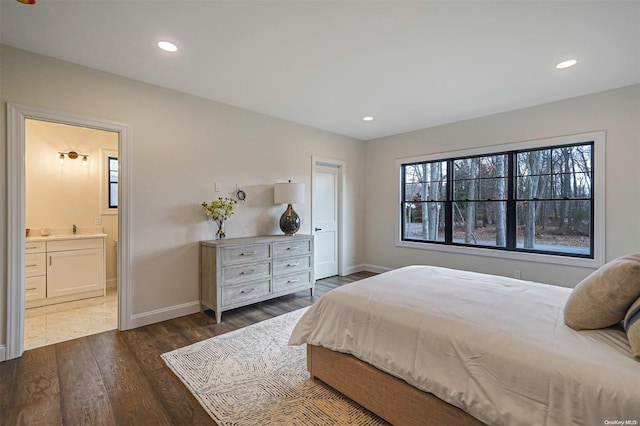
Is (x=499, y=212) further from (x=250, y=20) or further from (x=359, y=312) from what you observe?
(x=250, y=20)

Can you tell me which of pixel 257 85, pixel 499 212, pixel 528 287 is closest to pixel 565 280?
pixel 499 212

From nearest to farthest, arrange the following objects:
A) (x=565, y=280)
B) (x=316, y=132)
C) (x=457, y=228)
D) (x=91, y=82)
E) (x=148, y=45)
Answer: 1. (x=148, y=45)
2. (x=91, y=82)
3. (x=565, y=280)
4. (x=457, y=228)
5. (x=316, y=132)

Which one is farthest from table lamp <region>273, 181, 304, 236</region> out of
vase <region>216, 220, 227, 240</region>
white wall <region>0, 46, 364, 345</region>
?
vase <region>216, 220, 227, 240</region>

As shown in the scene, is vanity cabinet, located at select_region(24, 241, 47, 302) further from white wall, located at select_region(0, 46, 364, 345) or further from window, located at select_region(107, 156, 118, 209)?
white wall, located at select_region(0, 46, 364, 345)

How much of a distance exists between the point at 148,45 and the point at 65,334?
2.89m

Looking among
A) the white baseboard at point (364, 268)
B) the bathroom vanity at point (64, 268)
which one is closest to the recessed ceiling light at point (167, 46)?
the bathroom vanity at point (64, 268)

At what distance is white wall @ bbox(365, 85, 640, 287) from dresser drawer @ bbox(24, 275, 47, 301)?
4965mm

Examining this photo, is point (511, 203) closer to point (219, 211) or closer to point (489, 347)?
point (489, 347)

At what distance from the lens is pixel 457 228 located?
4.58 metres

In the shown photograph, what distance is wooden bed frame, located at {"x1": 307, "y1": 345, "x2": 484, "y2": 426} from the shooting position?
4.63 feet

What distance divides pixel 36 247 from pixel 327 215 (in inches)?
158

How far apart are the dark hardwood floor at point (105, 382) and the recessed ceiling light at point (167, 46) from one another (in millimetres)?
2624

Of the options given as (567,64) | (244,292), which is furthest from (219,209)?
(567,64)

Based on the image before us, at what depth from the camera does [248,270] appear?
3438 mm
